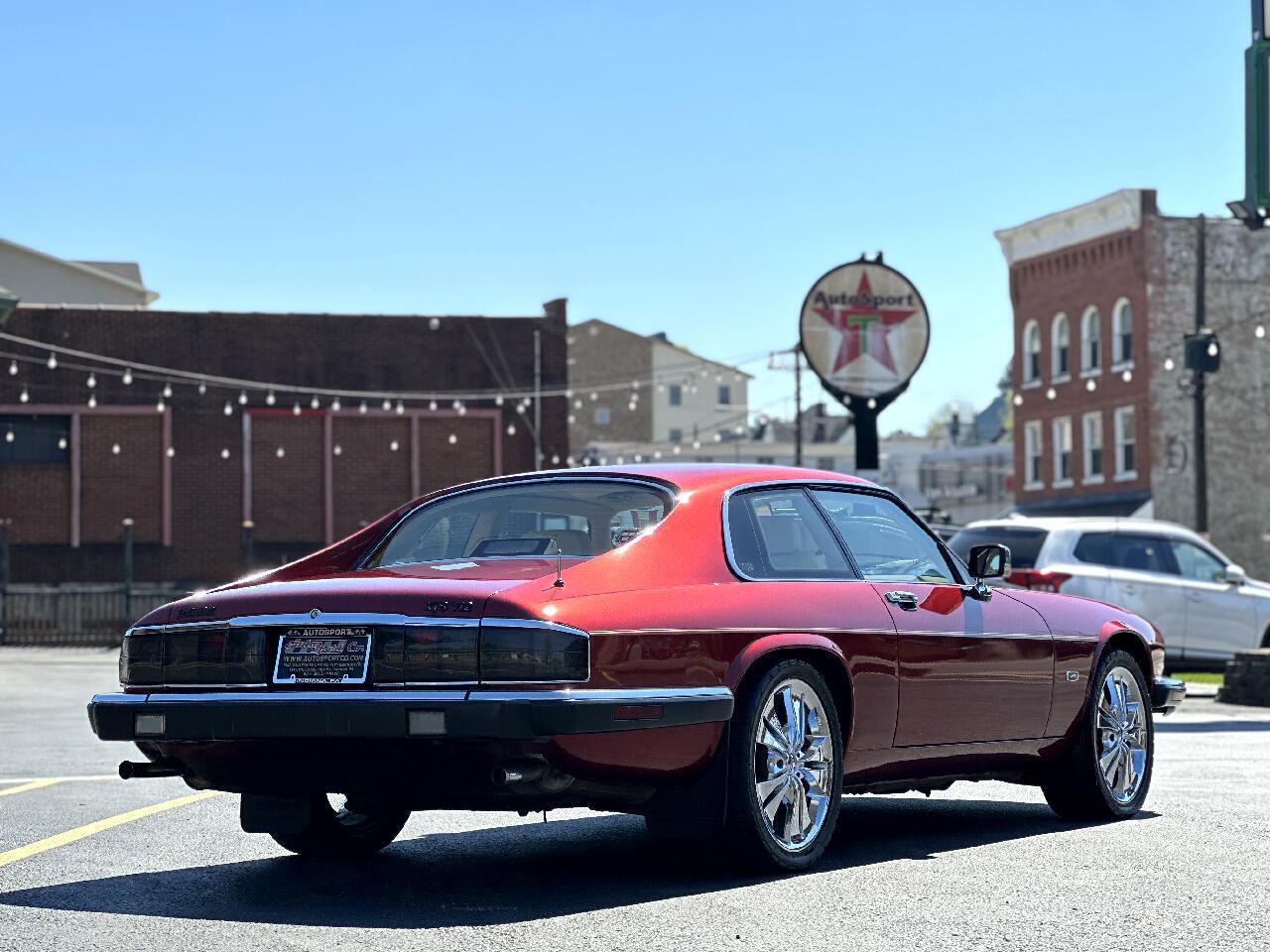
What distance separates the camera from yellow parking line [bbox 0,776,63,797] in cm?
1040

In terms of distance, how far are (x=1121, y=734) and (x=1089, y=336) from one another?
1736 inches

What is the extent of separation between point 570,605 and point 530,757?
50cm

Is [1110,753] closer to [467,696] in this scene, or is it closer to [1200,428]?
[467,696]

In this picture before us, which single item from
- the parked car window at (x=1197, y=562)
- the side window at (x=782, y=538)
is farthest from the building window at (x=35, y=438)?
the side window at (x=782, y=538)

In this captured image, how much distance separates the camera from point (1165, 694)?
9695 mm

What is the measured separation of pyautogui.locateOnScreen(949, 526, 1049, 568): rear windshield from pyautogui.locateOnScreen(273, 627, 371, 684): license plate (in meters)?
12.7

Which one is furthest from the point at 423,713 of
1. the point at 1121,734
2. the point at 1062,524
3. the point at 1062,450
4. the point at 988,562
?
the point at 1062,450

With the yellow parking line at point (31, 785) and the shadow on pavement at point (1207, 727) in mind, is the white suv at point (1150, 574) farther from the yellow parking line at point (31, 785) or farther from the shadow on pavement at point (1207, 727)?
the yellow parking line at point (31, 785)

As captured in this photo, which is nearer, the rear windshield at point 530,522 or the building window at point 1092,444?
the rear windshield at point 530,522

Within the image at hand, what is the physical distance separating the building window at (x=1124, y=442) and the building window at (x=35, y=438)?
26182 mm

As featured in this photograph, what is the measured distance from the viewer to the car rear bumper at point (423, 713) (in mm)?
6238

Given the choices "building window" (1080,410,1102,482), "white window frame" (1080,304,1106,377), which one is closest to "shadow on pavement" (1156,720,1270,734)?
"white window frame" (1080,304,1106,377)

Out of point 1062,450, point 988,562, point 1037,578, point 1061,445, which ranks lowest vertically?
point 1037,578

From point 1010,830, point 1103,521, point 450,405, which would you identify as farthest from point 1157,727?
point 450,405
